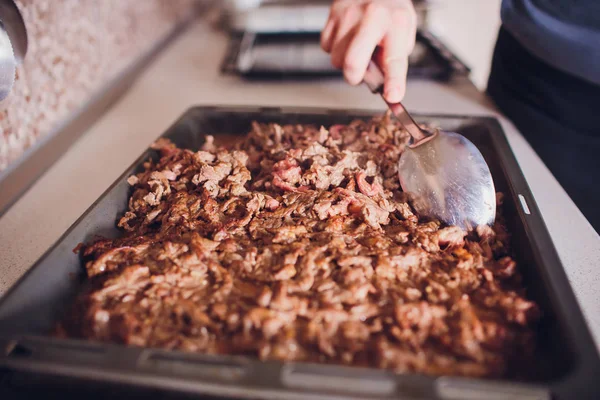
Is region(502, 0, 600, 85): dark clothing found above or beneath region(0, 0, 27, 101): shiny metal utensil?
above

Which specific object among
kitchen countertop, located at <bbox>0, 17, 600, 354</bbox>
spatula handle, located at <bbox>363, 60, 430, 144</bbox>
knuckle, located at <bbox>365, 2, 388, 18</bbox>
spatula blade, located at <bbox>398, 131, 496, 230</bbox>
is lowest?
kitchen countertop, located at <bbox>0, 17, 600, 354</bbox>

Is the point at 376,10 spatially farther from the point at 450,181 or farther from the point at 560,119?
the point at 560,119

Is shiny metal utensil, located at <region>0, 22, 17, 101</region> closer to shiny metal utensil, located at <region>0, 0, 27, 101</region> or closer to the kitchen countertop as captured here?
shiny metal utensil, located at <region>0, 0, 27, 101</region>

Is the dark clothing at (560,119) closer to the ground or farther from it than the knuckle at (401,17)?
closer to the ground

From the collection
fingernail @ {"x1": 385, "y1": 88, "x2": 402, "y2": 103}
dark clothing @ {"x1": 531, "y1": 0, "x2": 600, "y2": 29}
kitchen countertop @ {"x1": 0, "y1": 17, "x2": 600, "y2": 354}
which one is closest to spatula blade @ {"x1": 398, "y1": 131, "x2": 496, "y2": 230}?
fingernail @ {"x1": 385, "y1": 88, "x2": 402, "y2": 103}

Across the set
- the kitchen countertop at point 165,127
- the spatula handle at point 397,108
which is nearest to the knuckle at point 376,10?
the spatula handle at point 397,108

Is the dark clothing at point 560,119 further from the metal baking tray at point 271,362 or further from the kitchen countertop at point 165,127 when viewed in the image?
the metal baking tray at point 271,362

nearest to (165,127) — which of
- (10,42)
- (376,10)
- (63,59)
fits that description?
(63,59)
